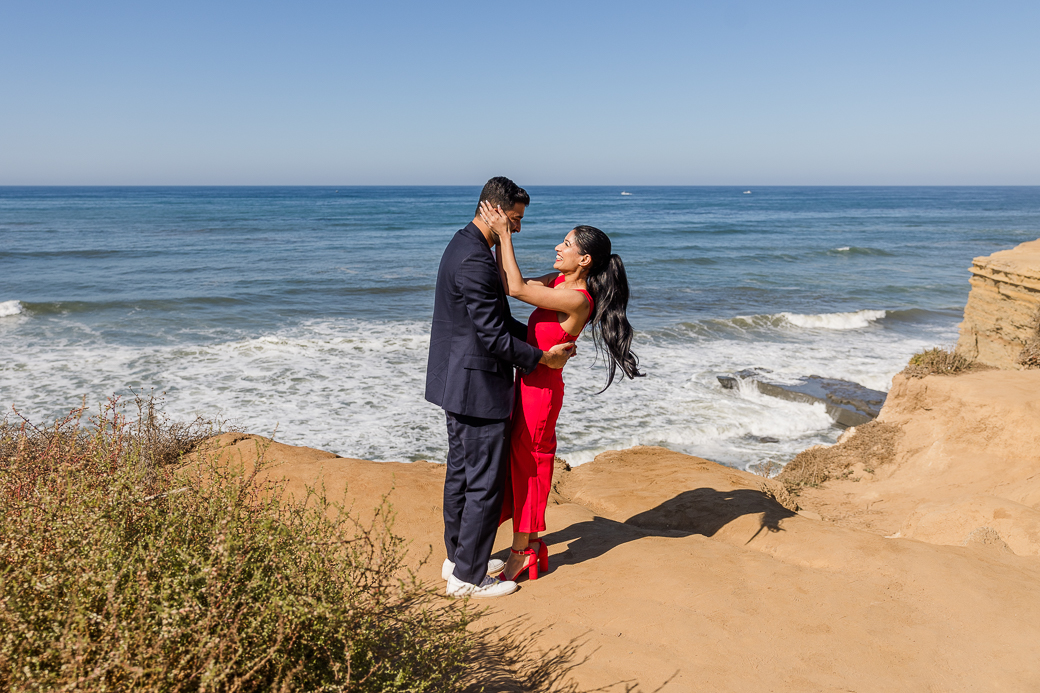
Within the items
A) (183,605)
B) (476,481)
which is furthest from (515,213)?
(183,605)

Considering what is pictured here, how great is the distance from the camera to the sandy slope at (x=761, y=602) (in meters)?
2.82

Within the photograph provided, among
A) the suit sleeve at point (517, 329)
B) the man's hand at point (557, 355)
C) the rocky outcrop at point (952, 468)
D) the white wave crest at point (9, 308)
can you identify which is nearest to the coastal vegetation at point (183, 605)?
the man's hand at point (557, 355)

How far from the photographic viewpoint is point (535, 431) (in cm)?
364

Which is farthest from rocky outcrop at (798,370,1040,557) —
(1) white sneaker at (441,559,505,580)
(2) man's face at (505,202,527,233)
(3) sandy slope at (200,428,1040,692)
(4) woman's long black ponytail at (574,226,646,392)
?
(2) man's face at (505,202,527,233)

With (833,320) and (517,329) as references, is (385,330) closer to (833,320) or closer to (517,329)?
(833,320)

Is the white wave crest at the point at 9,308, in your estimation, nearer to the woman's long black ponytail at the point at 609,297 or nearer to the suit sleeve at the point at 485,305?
the suit sleeve at the point at 485,305

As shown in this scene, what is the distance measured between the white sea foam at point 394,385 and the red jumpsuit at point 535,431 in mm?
4519

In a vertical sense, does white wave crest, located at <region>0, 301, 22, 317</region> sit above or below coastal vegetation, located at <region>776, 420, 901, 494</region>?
above

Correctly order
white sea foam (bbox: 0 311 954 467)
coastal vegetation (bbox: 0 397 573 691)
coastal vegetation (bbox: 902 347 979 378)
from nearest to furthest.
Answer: coastal vegetation (bbox: 0 397 573 691) → coastal vegetation (bbox: 902 347 979 378) → white sea foam (bbox: 0 311 954 467)

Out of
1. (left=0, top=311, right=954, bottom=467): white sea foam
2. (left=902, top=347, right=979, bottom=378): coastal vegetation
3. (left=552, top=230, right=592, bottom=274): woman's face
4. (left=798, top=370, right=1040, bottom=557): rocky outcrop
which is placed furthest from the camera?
(left=0, top=311, right=954, bottom=467): white sea foam

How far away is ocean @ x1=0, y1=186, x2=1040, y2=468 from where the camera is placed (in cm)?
930

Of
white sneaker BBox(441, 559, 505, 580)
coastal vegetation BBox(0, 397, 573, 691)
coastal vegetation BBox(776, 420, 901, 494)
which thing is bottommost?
coastal vegetation BBox(776, 420, 901, 494)

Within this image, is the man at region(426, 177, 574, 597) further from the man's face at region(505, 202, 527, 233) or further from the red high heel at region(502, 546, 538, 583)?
the red high heel at region(502, 546, 538, 583)

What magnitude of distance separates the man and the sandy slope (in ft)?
1.26
